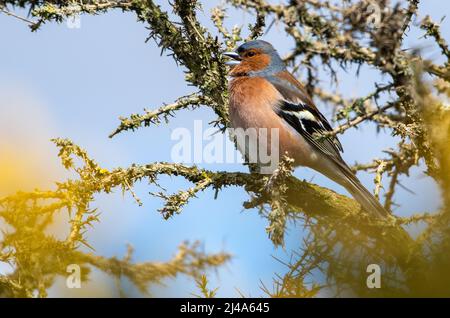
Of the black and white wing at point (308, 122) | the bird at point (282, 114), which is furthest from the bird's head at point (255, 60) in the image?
the black and white wing at point (308, 122)

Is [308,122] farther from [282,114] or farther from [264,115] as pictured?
[264,115]

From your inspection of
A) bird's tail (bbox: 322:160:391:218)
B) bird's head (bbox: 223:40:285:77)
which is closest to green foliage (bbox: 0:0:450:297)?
bird's tail (bbox: 322:160:391:218)

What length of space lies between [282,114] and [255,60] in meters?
0.91

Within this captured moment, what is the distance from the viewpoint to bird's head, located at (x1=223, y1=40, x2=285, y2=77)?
7.21m

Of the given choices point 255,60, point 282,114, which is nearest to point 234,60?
point 255,60

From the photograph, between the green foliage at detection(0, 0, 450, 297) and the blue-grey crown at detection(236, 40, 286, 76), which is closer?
the green foliage at detection(0, 0, 450, 297)

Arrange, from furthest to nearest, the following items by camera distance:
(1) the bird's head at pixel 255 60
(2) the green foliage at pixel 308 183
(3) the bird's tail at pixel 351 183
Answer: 1. (1) the bird's head at pixel 255 60
2. (3) the bird's tail at pixel 351 183
3. (2) the green foliage at pixel 308 183

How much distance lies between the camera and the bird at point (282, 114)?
658 centimetres

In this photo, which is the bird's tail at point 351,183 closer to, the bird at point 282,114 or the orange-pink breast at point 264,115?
the bird at point 282,114

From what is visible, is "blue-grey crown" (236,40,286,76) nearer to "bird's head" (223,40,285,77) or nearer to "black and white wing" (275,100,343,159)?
"bird's head" (223,40,285,77)

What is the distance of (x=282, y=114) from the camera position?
702 centimetres

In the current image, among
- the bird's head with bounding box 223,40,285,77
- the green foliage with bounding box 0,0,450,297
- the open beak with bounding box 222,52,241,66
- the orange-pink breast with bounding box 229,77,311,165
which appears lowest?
the green foliage with bounding box 0,0,450,297

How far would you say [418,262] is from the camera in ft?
7.06
